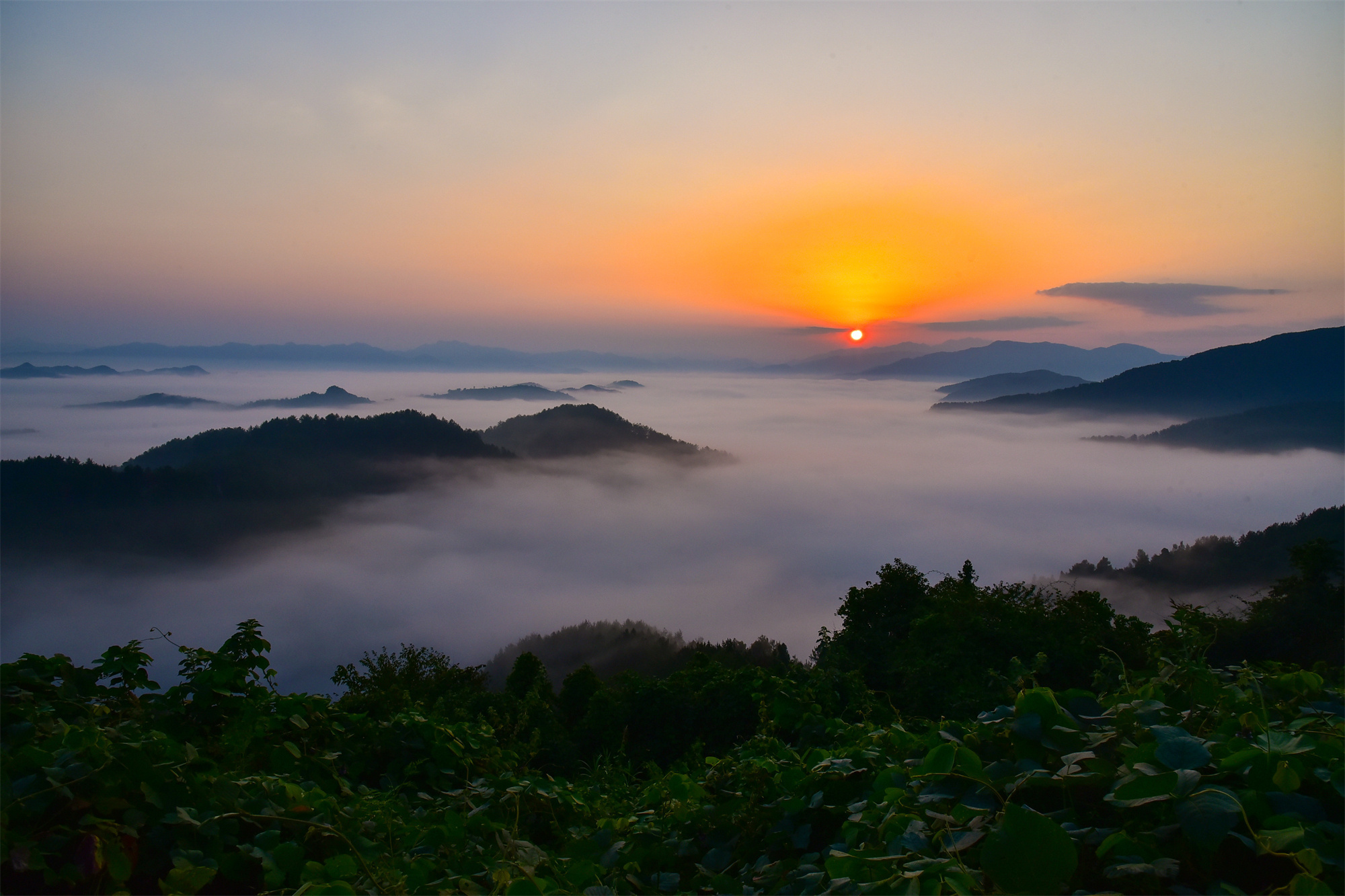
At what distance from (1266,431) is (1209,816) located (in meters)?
144

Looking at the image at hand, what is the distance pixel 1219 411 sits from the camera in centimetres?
11925

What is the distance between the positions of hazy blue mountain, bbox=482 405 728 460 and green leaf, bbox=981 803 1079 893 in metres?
153

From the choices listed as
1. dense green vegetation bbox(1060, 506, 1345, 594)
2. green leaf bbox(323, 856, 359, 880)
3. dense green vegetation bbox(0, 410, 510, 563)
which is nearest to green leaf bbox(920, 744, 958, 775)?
green leaf bbox(323, 856, 359, 880)

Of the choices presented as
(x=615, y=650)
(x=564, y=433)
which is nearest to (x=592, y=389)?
(x=564, y=433)

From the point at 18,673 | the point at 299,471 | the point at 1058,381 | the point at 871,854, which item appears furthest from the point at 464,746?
the point at 1058,381

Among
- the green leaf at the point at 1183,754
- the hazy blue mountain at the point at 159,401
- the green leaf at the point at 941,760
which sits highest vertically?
the hazy blue mountain at the point at 159,401

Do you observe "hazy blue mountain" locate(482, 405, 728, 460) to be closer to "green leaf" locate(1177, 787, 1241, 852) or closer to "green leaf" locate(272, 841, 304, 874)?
"green leaf" locate(272, 841, 304, 874)

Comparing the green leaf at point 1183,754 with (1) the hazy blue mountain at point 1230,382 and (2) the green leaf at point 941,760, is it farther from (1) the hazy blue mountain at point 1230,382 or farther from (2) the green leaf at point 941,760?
(1) the hazy blue mountain at point 1230,382

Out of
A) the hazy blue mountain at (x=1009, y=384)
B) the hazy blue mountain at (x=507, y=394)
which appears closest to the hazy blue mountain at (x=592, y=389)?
the hazy blue mountain at (x=507, y=394)

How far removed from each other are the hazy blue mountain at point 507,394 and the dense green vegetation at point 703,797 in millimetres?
122869

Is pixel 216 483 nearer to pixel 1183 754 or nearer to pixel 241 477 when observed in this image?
pixel 241 477

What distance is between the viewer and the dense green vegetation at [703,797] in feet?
5.28

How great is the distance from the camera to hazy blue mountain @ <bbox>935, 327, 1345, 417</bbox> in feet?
320

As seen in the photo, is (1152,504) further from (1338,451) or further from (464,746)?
(464,746)
